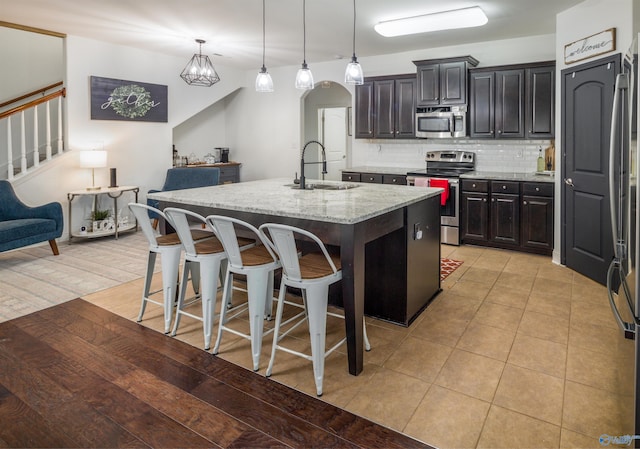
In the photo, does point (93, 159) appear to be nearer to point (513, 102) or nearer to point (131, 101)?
point (131, 101)

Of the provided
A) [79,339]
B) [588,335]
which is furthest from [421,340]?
[79,339]

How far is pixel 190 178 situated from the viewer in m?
6.62

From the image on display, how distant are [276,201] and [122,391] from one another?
145 centimetres

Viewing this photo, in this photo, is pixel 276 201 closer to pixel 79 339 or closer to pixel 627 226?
pixel 79 339

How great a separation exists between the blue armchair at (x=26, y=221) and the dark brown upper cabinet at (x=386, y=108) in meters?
4.23

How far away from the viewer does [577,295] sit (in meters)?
3.79

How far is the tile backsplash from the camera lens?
19.0 ft

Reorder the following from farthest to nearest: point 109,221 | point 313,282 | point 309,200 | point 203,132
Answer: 1. point 203,132
2. point 109,221
3. point 309,200
4. point 313,282

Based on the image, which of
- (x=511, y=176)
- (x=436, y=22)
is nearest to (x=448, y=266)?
(x=511, y=176)

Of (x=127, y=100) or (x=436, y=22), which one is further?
(x=127, y=100)

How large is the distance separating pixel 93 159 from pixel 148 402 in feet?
14.5

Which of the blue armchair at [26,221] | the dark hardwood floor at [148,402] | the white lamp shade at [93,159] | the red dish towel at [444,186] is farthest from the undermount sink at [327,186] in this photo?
the white lamp shade at [93,159]

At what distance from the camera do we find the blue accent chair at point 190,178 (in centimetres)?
655

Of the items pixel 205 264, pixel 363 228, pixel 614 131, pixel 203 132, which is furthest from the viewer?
pixel 203 132
